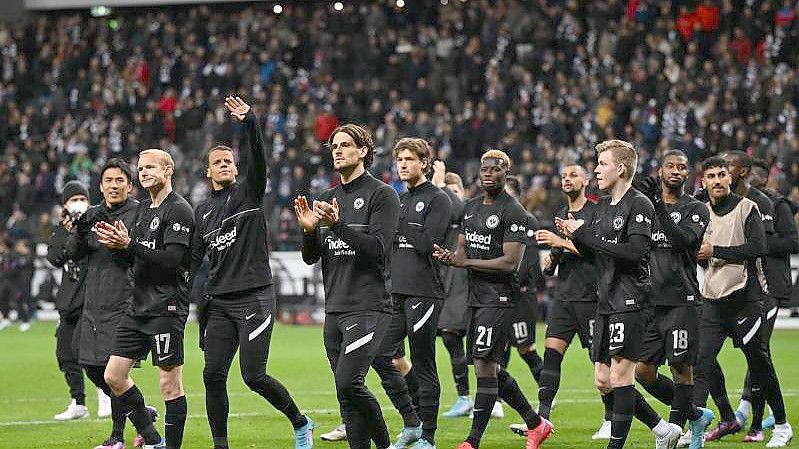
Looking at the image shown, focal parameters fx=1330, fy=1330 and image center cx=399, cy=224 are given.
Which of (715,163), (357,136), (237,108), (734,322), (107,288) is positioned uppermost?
(237,108)

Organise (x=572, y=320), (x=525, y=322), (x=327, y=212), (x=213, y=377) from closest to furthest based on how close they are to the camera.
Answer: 1. (x=327, y=212)
2. (x=213, y=377)
3. (x=572, y=320)
4. (x=525, y=322)

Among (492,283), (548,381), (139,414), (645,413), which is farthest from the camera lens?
(548,381)

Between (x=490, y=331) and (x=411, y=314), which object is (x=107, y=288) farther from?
(x=490, y=331)

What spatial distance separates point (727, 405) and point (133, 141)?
22.9 metres

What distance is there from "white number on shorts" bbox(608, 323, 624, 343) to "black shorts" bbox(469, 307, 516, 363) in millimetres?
1065

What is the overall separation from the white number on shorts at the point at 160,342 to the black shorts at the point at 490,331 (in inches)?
91.4

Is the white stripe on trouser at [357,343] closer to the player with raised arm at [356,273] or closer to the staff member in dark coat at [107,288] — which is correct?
the player with raised arm at [356,273]

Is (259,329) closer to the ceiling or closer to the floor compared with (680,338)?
closer to the ceiling

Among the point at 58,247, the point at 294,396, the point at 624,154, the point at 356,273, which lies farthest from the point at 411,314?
the point at 294,396

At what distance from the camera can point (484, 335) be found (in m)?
10.3

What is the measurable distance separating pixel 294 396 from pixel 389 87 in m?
17.8

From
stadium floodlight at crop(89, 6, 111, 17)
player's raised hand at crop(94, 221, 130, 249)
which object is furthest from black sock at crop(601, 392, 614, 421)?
stadium floodlight at crop(89, 6, 111, 17)

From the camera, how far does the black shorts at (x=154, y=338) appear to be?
31.6 feet

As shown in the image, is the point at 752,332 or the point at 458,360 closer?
the point at 752,332
